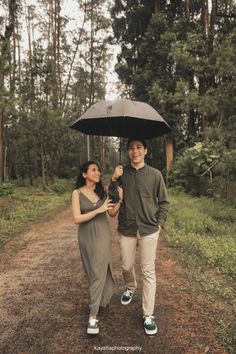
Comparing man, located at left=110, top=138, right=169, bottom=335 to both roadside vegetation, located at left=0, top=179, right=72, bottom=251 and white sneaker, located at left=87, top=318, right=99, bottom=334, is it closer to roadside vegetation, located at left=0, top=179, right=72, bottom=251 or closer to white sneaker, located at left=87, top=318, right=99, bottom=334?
white sneaker, located at left=87, top=318, right=99, bottom=334

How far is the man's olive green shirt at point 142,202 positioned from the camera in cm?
407

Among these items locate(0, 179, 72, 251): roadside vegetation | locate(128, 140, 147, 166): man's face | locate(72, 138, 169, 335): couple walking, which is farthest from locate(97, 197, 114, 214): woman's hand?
locate(0, 179, 72, 251): roadside vegetation

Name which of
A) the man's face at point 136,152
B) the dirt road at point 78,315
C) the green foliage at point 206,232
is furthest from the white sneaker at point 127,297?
the green foliage at point 206,232

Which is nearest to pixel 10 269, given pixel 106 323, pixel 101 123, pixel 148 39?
pixel 106 323

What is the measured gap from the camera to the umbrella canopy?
3978mm

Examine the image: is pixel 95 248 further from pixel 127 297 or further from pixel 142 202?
pixel 127 297

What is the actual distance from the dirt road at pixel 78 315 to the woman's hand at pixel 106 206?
1401mm

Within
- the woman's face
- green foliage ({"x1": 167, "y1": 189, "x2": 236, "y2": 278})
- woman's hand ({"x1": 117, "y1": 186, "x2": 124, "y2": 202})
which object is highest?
the woman's face

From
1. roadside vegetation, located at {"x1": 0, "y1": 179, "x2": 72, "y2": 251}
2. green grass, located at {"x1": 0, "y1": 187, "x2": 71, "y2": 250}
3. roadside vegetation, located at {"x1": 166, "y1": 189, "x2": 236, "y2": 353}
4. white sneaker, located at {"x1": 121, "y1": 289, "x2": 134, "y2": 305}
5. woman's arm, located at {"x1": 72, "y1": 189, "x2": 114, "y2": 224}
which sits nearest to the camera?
woman's arm, located at {"x1": 72, "y1": 189, "x2": 114, "y2": 224}

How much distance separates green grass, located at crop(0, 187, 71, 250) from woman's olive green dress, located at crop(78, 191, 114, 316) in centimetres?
493

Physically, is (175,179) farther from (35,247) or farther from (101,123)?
(101,123)

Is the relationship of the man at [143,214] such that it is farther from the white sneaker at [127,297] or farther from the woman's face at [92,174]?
the white sneaker at [127,297]

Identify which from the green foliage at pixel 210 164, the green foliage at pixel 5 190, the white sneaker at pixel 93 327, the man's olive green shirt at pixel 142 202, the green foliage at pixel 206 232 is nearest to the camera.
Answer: the white sneaker at pixel 93 327

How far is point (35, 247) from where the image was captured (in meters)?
8.27
